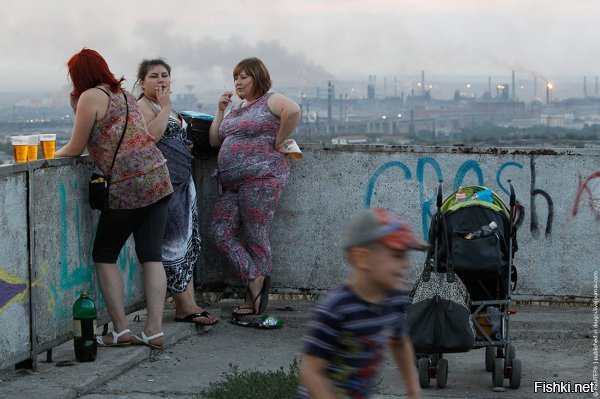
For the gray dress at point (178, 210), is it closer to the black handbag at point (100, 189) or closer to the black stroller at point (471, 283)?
the black handbag at point (100, 189)

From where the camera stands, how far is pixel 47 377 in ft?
21.7

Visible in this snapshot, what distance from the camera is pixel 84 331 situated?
702 cm

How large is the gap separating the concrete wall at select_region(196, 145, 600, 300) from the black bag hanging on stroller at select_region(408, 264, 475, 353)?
2.68 meters

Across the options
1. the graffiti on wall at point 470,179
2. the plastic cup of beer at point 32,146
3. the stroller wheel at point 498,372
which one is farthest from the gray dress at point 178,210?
the stroller wheel at point 498,372

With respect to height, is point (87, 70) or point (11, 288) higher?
point (87, 70)

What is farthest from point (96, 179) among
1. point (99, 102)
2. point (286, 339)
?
point (286, 339)

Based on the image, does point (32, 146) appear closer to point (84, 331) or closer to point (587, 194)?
point (84, 331)

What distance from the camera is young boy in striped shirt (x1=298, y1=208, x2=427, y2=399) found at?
12.6ft

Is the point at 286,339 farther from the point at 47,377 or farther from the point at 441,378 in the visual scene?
the point at 47,377

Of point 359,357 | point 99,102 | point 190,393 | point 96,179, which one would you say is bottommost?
point 190,393

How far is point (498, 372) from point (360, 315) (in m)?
3.22

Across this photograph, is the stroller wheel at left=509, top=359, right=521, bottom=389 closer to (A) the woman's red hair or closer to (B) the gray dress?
(B) the gray dress

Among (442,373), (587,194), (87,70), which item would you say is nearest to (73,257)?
(87,70)

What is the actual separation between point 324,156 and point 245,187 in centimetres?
92
